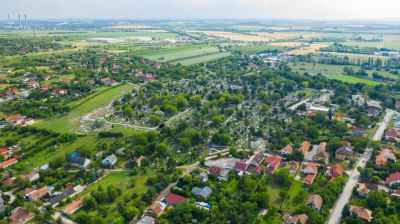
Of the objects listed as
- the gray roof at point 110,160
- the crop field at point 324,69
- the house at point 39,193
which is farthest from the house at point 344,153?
the crop field at point 324,69

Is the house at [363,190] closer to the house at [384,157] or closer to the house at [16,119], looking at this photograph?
the house at [384,157]

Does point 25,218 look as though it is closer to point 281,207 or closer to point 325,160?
point 281,207

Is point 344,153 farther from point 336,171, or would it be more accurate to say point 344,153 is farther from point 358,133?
point 358,133

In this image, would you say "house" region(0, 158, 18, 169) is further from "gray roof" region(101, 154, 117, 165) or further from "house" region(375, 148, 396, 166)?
"house" region(375, 148, 396, 166)

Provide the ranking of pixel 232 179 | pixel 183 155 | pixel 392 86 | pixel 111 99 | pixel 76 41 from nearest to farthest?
pixel 232 179
pixel 183 155
pixel 111 99
pixel 392 86
pixel 76 41

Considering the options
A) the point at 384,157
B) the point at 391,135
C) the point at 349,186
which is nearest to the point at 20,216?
the point at 349,186

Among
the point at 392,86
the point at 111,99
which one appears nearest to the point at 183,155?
the point at 111,99
